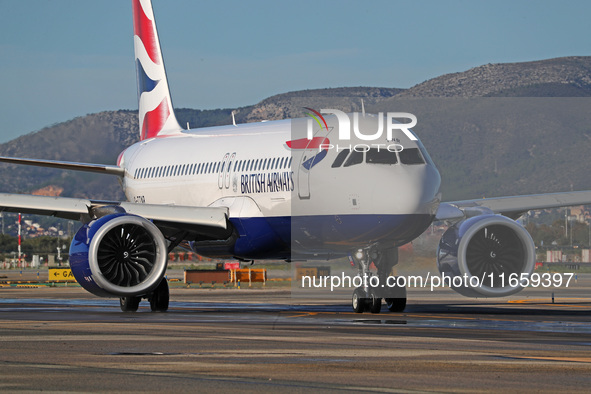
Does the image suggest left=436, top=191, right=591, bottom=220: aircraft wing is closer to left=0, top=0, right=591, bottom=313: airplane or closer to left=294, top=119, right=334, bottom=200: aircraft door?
left=0, top=0, right=591, bottom=313: airplane

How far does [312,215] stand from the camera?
79.7ft

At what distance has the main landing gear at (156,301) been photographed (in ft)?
87.8

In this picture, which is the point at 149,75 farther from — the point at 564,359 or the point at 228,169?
the point at 564,359

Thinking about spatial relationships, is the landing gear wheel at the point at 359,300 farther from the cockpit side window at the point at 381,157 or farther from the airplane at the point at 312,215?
the cockpit side window at the point at 381,157

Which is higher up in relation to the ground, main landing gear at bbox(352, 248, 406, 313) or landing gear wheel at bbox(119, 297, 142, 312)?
main landing gear at bbox(352, 248, 406, 313)

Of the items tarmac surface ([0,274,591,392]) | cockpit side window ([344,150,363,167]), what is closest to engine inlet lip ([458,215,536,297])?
tarmac surface ([0,274,591,392])

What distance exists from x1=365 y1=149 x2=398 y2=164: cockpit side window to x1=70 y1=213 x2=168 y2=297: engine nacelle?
4877 millimetres


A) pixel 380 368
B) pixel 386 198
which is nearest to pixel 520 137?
pixel 386 198

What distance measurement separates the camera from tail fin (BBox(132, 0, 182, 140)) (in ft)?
119

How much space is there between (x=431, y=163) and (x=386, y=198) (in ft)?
5.19

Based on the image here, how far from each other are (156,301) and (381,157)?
23.6ft

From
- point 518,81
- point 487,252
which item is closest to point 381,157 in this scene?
point 487,252

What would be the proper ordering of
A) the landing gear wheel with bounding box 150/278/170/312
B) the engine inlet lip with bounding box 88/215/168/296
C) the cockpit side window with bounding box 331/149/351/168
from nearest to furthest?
the cockpit side window with bounding box 331/149/351/168
the engine inlet lip with bounding box 88/215/168/296
the landing gear wheel with bounding box 150/278/170/312

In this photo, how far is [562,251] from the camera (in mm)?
30359
